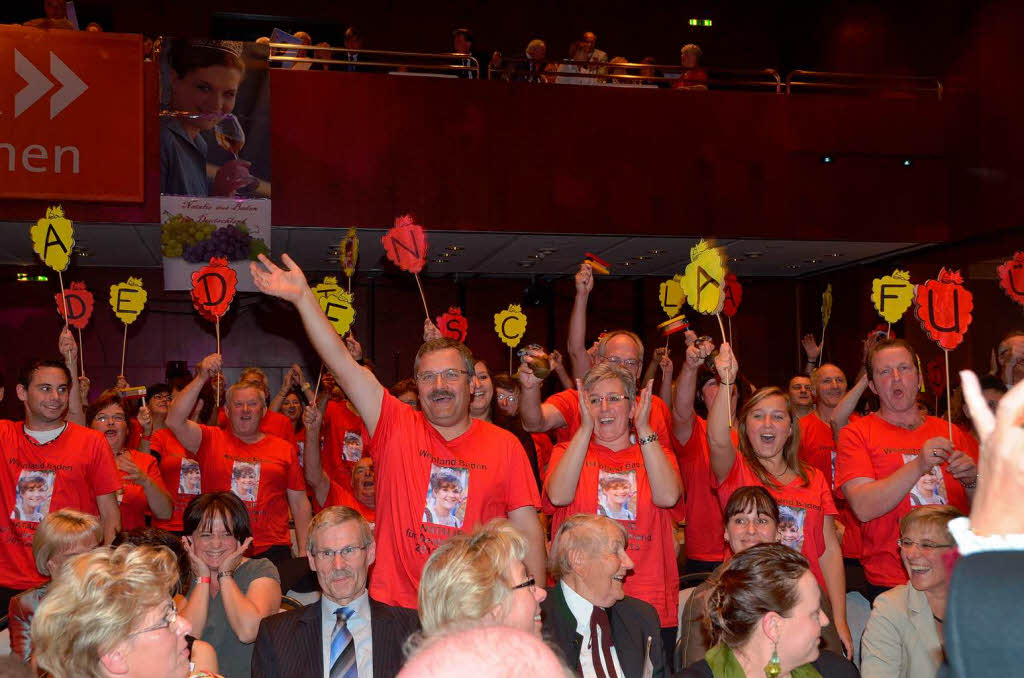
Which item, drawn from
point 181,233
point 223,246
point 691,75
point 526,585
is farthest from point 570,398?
point 691,75

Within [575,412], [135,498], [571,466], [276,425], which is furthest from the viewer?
[276,425]

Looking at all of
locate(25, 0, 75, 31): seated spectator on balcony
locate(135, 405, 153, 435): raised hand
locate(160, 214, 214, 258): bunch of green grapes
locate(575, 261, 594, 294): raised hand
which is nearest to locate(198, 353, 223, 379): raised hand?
locate(135, 405, 153, 435): raised hand

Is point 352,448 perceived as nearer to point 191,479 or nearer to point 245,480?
point 191,479

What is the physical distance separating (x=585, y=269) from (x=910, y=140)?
6.62m

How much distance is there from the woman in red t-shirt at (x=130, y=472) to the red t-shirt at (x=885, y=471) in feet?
11.0

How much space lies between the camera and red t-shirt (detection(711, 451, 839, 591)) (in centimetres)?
374

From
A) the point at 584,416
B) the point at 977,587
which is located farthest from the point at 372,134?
the point at 977,587

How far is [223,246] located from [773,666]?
22.0 ft

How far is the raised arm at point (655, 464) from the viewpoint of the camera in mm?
3684

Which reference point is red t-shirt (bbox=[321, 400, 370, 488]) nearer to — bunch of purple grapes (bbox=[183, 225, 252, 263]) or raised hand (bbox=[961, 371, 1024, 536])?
bunch of purple grapes (bbox=[183, 225, 252, 263])

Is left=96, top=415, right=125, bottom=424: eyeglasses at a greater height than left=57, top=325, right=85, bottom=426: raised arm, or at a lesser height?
lesser

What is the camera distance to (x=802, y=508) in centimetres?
379

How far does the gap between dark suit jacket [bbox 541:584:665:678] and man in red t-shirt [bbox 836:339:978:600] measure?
3.61 ft

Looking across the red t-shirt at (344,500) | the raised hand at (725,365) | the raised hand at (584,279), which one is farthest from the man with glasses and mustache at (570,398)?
the red t-shirt at (344,500)
